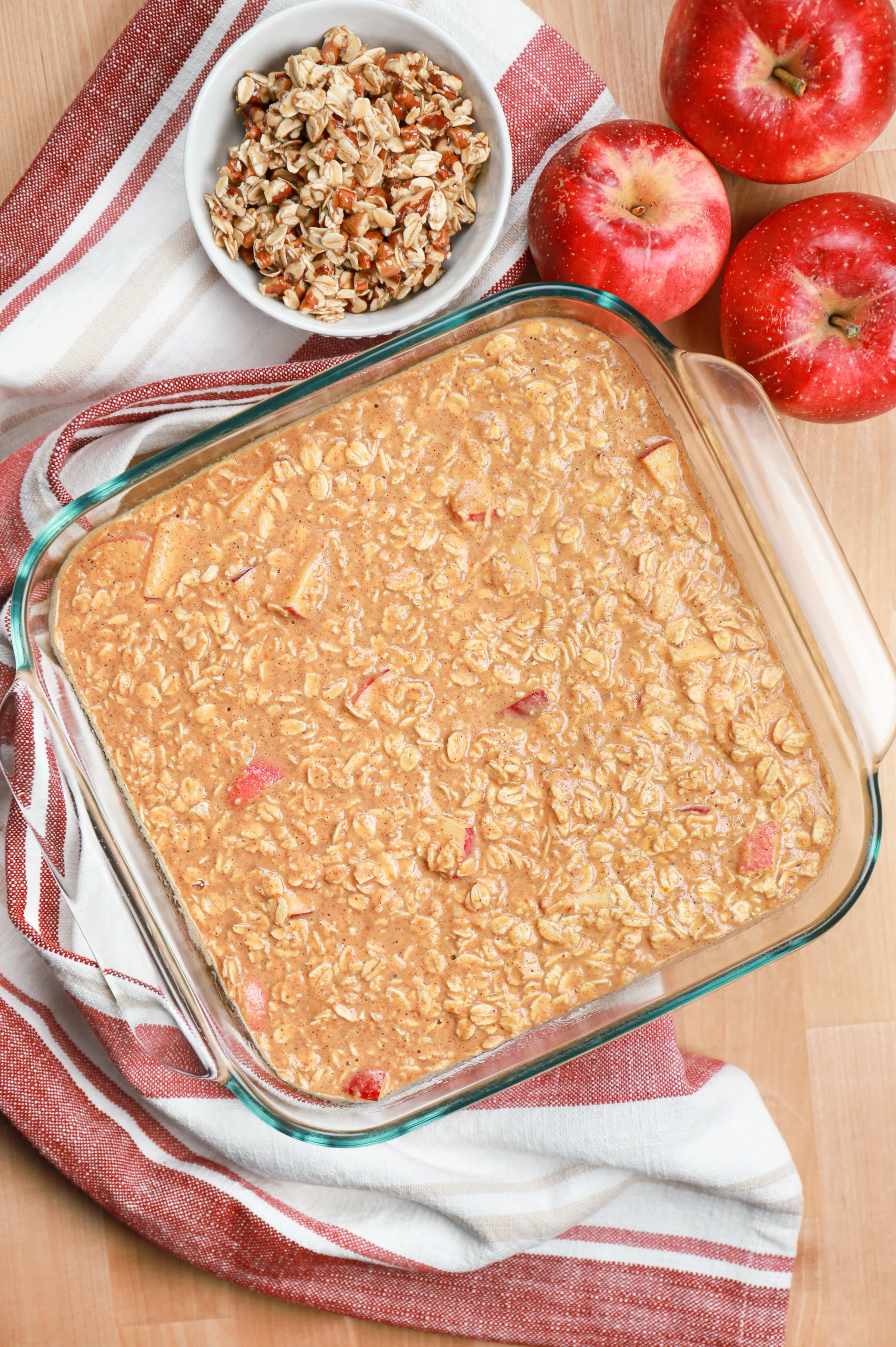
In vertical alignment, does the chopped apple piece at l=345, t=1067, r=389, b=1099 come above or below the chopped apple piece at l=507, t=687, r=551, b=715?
below

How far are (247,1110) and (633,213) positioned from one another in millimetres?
1344

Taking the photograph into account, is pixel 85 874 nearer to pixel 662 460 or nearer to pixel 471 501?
pixel 471 501

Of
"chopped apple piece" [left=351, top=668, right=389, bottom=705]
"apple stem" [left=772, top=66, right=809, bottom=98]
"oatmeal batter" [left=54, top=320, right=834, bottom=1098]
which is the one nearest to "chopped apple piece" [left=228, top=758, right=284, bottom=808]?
"oatmeal batter" [left=54, top=320, right=834, bottom=1098]

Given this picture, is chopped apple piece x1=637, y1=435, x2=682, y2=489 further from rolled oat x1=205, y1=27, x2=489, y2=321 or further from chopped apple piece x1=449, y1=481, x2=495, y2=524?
rolled oat x1=205, y1=27, x2=489, y2=321

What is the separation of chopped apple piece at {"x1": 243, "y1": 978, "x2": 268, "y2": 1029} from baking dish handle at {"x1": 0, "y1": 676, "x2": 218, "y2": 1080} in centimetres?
7

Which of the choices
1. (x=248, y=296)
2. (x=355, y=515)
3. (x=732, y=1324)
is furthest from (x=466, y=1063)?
(x=248, y=296)

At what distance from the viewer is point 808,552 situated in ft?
4.47

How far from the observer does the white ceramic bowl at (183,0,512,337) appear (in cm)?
133

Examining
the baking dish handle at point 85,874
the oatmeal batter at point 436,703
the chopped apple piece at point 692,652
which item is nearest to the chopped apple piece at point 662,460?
the oatmeal batter at point 436,703

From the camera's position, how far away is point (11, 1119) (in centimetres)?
141

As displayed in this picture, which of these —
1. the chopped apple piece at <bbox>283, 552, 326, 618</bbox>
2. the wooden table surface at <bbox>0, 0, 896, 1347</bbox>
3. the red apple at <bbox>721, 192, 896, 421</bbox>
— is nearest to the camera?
the chopped apple piece at <bbox>283, 552, 326, 618</bbox>

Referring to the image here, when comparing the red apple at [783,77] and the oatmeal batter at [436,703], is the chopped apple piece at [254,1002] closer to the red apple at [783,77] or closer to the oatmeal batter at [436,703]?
the oatmeal batter at [436,703]

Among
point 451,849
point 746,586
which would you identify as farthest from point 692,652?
point 451,849

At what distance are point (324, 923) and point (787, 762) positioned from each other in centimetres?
64
